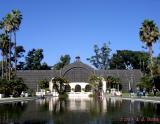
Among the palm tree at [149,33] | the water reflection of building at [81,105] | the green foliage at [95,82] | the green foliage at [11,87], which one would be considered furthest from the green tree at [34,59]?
the water reflection of building at [81,105]

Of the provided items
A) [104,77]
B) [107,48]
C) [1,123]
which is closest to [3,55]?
[104,77]

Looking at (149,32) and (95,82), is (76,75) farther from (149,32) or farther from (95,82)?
(149,32)

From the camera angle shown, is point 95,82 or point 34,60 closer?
point 95,82

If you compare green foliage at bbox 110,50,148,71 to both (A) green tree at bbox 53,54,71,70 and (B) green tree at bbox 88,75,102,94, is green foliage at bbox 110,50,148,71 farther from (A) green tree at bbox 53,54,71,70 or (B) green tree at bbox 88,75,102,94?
(B) green tree at bbox 88,75,102,94

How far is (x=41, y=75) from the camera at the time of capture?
4350 inches

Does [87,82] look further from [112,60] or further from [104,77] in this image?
[112,60]

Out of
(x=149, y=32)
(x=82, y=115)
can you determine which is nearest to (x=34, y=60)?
(x=149, y=32)

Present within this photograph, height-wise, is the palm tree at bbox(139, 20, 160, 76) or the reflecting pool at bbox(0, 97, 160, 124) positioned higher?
the palm tree at bbox(139, 20, 160, 76)

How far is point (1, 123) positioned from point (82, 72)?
294 feet

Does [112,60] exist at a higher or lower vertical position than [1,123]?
higher

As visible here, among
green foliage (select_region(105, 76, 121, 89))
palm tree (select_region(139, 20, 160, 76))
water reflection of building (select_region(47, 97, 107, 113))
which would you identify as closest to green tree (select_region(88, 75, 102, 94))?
green foliage (select_region(105, 76, 121, 89))

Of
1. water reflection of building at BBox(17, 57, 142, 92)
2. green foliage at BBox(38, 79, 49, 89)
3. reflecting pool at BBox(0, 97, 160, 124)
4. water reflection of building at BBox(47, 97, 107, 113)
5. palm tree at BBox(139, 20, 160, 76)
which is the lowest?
reflecting pool at BBox(0, 97, 160, 124)

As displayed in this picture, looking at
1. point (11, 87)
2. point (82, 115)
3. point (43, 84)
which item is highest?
point (43, 84)

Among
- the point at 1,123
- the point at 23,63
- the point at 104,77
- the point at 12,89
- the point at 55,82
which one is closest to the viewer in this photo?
the point at 1,123
